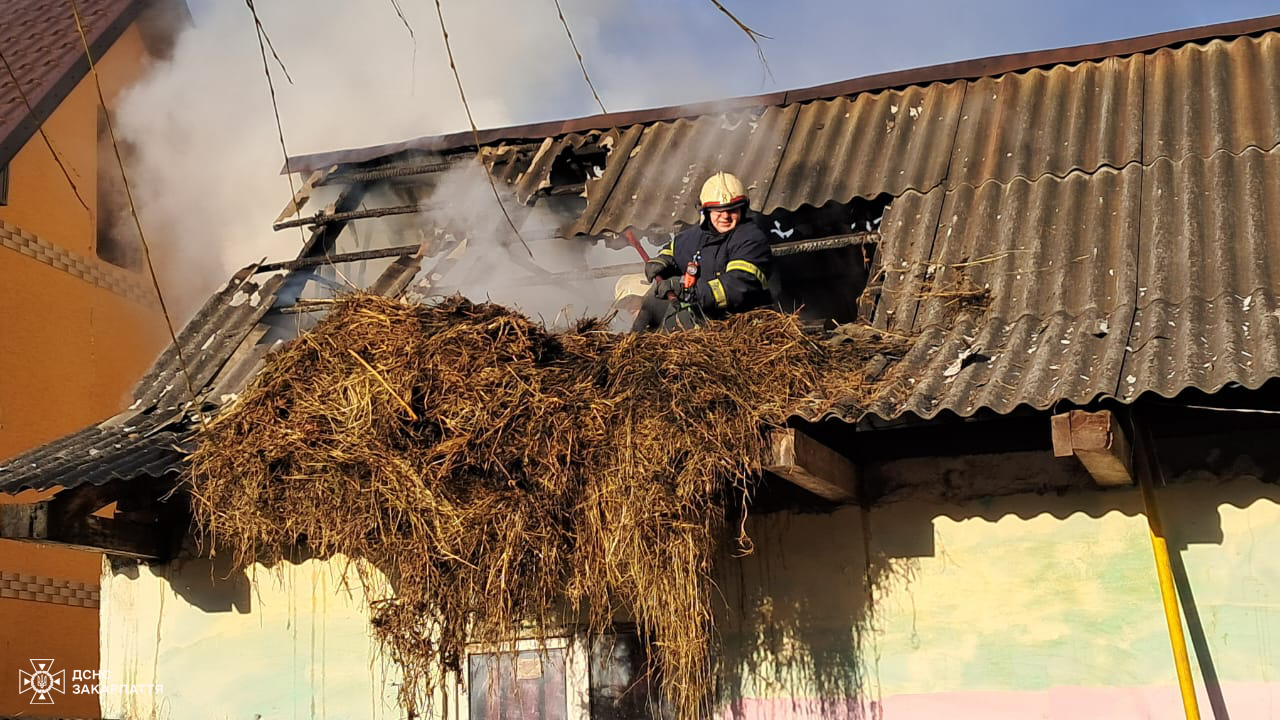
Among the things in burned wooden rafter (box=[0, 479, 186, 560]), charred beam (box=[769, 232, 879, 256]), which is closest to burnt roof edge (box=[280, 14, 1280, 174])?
charred beam (box=[769, 232, 879, 256])

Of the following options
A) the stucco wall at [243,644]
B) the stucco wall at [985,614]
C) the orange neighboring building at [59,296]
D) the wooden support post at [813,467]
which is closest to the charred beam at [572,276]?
the stucco wall at [243,644]

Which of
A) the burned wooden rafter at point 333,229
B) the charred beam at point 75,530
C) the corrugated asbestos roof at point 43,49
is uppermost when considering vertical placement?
the corrugated asbestos roof at point 43,49

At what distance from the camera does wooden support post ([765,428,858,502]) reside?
5.46 meters

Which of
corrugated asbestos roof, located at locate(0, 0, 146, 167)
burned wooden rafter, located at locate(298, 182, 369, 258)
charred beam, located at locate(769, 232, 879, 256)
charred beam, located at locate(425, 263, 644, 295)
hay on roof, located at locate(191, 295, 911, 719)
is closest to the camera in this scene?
hay on roof, located at locate(191, 295, 911, 719)

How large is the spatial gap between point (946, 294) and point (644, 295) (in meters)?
1.87

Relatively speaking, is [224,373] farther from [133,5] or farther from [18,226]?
[133,5]

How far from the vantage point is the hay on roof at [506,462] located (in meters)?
5.63

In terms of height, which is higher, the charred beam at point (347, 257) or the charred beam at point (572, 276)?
the charred beam at point (347, 257)

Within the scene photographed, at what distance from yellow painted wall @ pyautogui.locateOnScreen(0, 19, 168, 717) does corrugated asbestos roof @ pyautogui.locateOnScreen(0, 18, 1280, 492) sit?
3273 millimetres

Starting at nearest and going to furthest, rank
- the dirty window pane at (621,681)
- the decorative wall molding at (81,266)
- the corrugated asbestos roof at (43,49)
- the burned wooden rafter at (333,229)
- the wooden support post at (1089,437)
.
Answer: the wooden support post at (1089,437) < the dirty window pane at (621,681) < the burned wooden rafter at (333,229) < the corrugated asbestos roof at (43,49) < the decorative wall molding at (81,266)

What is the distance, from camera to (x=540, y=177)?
29.6 feet

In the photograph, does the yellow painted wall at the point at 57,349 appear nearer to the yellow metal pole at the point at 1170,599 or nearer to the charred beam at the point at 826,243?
the charred beam at the point at 826,243

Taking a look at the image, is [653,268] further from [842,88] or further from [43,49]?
[43,49]

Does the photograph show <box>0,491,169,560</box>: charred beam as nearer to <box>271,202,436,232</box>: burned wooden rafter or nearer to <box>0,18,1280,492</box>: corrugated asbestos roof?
<box>0,18,1280,492</box>: corrugated asbestos roof
